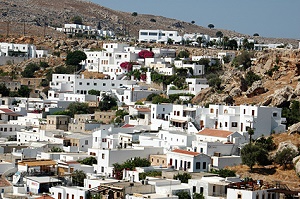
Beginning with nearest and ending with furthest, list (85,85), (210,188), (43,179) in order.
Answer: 1. (210,188)
2. (43,179)
3. (85,85)

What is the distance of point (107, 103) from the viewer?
5975 cm

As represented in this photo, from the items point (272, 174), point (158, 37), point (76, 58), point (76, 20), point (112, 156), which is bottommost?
point (272, 174)

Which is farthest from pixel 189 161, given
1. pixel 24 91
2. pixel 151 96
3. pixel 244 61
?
pixel 24 91

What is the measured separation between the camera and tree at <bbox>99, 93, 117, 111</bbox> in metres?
59.4

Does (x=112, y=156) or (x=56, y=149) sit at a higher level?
(x=112, y=156)

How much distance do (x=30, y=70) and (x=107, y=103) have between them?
20.0 metres

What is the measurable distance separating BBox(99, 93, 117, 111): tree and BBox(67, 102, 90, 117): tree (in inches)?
43.5

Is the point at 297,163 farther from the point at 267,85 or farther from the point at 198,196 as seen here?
the point at 267,85

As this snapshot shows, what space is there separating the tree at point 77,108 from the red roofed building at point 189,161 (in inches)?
728

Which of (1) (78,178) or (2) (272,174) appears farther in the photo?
(2) (272,174)

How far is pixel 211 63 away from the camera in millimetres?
73500

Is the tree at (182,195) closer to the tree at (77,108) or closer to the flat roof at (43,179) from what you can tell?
the flat roof at (43,179)

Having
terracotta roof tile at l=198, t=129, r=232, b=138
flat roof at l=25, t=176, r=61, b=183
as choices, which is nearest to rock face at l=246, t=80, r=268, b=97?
terracotta roof tile at l=198, t=129, r=232, b=138

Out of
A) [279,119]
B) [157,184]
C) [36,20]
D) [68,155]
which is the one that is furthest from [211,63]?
[36,20]
